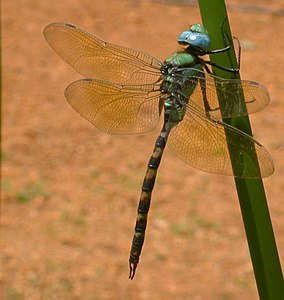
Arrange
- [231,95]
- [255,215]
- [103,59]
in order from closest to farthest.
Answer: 1. [255,215]
2. [231,95]
3. [103,59]

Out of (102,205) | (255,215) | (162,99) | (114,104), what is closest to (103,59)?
(114,104)

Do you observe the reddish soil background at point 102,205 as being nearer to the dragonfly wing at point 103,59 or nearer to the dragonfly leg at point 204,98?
the dragonfly wing at point 103,59

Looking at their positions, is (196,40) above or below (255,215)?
above

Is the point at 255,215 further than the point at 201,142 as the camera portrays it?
No

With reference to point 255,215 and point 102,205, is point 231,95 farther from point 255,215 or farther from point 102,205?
point 102,205

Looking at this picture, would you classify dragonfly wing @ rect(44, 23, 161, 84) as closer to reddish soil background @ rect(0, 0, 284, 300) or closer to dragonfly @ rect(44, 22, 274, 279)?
dragonfly @ rect(44, 22, 274, 279)

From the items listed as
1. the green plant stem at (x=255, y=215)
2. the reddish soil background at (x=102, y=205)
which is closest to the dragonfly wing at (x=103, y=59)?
the green plant stem at (x=255, y=215)
